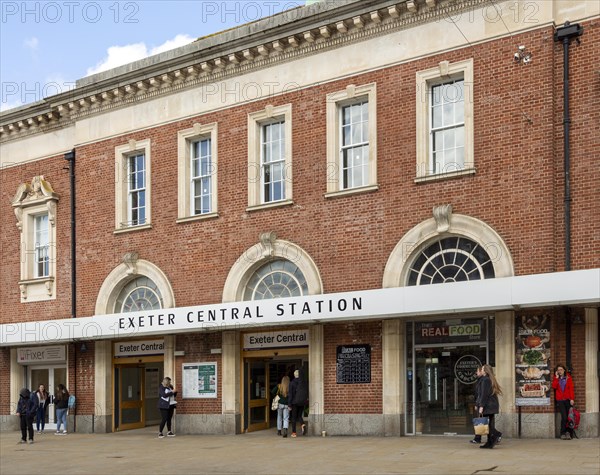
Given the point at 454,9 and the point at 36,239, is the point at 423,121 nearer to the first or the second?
the point at 454,9

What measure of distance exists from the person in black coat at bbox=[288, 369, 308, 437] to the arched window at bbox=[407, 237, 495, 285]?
350cm

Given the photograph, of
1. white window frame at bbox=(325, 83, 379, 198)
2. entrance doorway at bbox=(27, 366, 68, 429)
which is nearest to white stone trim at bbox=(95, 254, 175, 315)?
entrance doorway at bbox=(27, 366, 68, 429)

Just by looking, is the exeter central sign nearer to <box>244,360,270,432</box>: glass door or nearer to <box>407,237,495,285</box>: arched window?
<box>244,360,270,432</box>: glass door

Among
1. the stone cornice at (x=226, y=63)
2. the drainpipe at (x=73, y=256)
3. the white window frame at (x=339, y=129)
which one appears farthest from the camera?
the drainpipe at (x=73, y=256)

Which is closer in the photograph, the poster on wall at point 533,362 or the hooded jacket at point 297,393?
the poster on wall at point 533,362

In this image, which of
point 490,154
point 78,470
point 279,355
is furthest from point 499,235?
point 78,470

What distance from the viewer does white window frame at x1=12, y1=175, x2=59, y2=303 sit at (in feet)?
90.2

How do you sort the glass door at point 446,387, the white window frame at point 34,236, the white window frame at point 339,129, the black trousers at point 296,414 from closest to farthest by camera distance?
1. the glass door at point 446,387
2. the white window frame at point 339,129
3. the black trousers at point 296,414
4. the white window frame at point 34,236

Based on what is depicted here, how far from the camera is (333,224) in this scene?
2120 centimetres

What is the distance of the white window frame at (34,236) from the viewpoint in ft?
90.2

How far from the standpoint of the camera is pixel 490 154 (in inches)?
747

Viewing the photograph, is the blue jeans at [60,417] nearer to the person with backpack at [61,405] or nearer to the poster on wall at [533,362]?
the person with backpack at [61,405]

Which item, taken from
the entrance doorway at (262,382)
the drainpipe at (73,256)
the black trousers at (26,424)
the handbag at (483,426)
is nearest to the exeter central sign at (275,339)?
the entrance doorway at (262,382)

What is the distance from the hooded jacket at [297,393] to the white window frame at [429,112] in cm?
542
